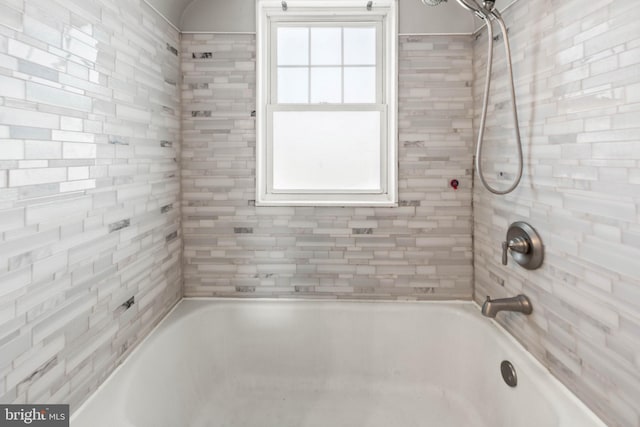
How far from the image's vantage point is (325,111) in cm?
193

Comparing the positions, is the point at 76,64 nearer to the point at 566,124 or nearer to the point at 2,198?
the point at 2,198

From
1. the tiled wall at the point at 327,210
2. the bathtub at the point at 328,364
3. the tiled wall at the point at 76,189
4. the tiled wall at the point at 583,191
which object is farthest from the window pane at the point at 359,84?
the bathtub at the point at 328,364

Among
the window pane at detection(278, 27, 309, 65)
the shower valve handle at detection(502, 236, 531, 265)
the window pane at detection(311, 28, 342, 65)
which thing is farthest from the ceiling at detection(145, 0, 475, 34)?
the shower valve handle at detection(502, 236, 531, 265)

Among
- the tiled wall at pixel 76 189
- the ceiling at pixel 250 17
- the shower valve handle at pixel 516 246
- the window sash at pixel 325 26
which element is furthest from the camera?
the window sash at pixel 325 26

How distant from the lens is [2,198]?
2.65 feet

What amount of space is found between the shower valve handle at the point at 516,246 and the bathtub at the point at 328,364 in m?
0.42

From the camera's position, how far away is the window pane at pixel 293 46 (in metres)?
1.94

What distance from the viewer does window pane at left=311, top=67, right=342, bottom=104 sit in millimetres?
1945

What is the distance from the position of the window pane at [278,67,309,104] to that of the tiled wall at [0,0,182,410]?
63 cm

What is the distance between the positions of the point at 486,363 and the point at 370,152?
121 centimetres

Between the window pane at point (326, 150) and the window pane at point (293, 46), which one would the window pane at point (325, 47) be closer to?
the window pane at point (293, 46)

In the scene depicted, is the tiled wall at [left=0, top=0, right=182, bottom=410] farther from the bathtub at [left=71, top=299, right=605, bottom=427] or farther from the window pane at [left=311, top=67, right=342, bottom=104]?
the window pane at [left=311, top=67, right=342, bottom=104]

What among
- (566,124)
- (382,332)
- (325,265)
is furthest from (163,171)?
(566,124)

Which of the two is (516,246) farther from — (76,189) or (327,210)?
(76,189)
